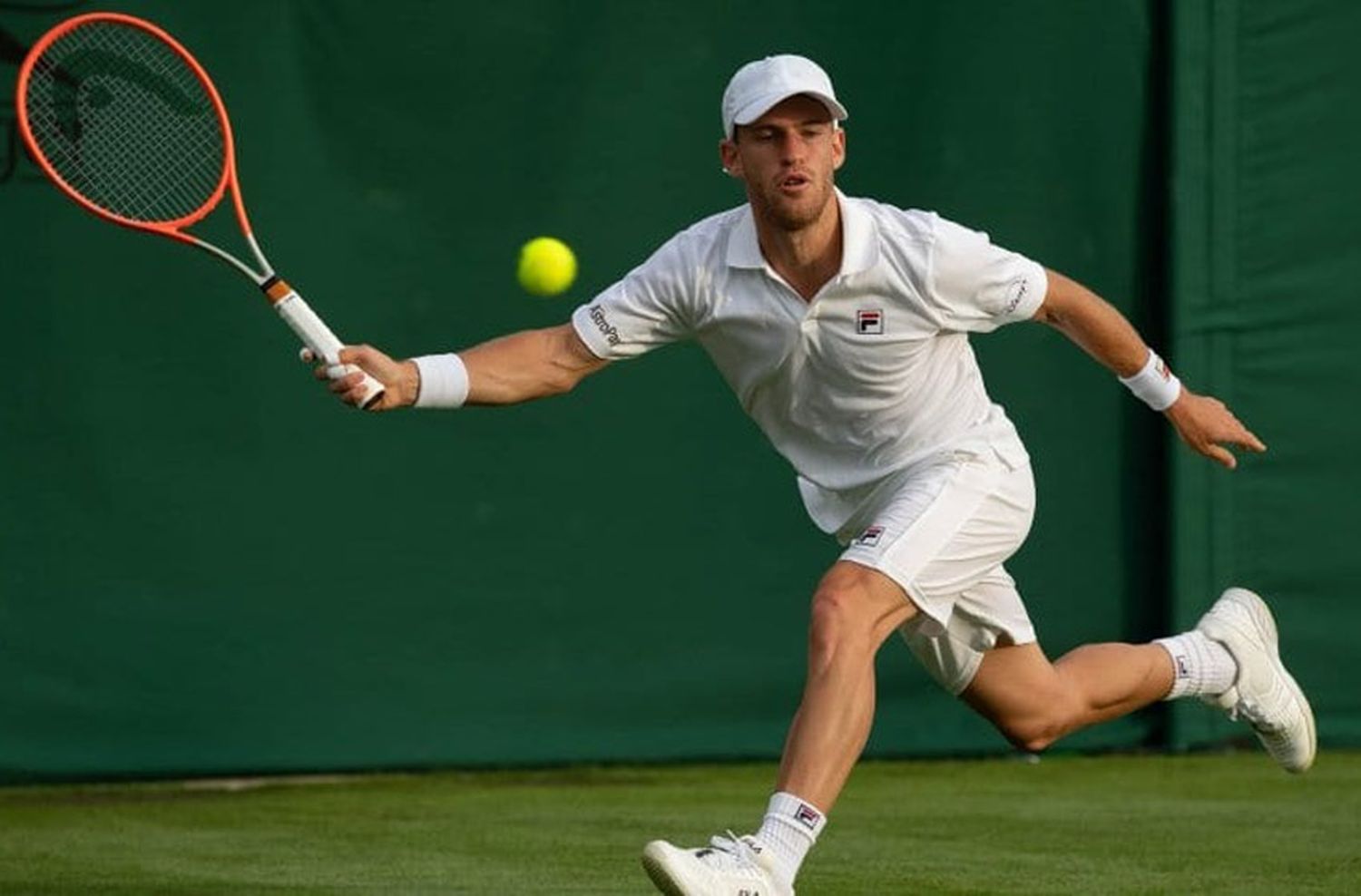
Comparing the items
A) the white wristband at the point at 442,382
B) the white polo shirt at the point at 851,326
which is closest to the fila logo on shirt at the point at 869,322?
the white polo shirt at the point at 851,326

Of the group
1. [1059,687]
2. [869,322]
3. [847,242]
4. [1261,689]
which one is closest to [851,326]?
[869,322]

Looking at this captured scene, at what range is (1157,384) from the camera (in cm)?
518

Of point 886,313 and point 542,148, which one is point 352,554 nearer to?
point 542,148

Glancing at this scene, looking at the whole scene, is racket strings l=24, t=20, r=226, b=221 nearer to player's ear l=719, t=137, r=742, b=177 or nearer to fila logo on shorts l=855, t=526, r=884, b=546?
player's ear l=719, t=137, r=742, b=177

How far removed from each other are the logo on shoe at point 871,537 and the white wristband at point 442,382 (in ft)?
2.44

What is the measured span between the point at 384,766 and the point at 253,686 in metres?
0.42

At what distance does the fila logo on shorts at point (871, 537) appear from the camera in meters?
4.72

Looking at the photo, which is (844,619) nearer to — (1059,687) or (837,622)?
(837,622)

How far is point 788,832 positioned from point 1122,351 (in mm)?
1325

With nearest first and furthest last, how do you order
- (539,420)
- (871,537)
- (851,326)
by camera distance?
(871,537)
(851,326)
(539,420)

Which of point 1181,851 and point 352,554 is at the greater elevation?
point 352,554

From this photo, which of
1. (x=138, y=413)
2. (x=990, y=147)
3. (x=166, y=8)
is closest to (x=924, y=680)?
(x=990, y=147)

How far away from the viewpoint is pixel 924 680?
7672 millimetres

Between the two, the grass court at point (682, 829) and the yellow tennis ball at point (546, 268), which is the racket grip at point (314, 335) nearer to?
the grass court at point (682, 829)
